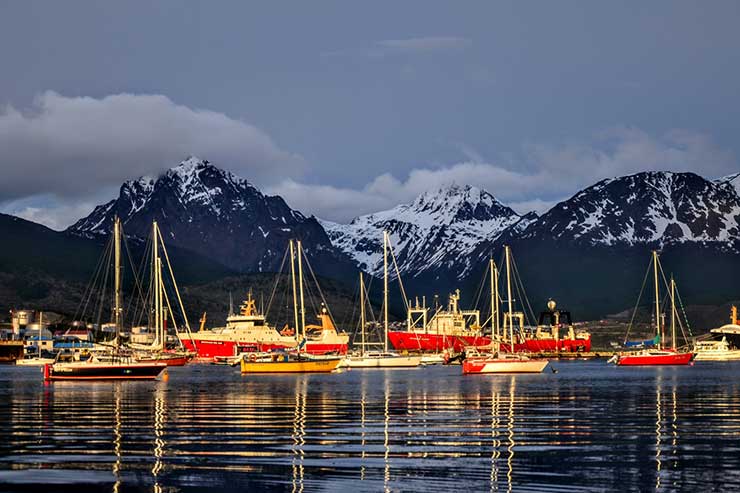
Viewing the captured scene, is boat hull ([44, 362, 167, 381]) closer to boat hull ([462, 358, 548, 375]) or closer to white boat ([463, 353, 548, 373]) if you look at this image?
boat hull ([462, 358, 548, 375])

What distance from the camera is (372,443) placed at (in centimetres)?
5316

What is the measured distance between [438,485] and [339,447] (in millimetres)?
11836

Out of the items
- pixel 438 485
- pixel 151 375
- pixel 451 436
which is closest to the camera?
pixel 438 485

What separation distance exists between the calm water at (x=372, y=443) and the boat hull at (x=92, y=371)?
3241cm

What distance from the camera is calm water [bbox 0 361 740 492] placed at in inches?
1606

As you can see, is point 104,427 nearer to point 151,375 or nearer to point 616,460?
point 616,460

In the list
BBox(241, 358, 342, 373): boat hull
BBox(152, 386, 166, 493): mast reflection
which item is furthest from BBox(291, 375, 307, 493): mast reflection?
BBox(241, 358, 342, 373): boat hull

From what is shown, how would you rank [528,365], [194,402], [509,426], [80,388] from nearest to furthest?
[509,426]
[194,402]
[80,388]
[528,365]

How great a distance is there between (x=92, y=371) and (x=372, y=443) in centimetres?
8116

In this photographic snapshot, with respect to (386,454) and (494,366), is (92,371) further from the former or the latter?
(386,454)

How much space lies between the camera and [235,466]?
146 ft

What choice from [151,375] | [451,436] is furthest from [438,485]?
[151,375]

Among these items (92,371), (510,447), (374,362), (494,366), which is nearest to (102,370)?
(92,371)

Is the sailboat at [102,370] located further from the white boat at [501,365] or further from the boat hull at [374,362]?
the boat hull at [374,362]
